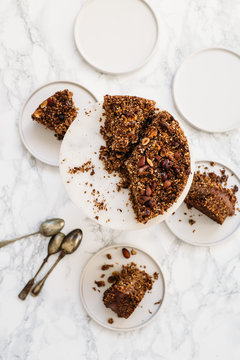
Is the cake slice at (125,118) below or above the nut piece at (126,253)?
above

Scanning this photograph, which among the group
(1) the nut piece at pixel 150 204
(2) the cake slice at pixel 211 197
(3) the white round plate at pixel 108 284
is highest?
(1) the nut piece at pixel 150 204

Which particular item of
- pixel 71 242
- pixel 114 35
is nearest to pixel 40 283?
pixel 71 242

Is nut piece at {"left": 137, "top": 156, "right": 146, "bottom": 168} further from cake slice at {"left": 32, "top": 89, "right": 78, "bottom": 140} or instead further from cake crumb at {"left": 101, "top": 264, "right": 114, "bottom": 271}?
cake crumb at {"left": 101, "top": 264, "right": 114, "bottom": 271}

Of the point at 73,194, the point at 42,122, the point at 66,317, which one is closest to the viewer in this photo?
the point at 73,194

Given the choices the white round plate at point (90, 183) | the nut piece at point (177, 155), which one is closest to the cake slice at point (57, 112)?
the white round plate at point (90, 183)

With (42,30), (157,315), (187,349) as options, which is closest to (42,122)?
(42,30)

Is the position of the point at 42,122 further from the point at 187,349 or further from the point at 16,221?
the point at 187,349

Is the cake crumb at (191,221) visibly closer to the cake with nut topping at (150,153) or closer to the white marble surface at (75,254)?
the white marble surface at (75,254)
